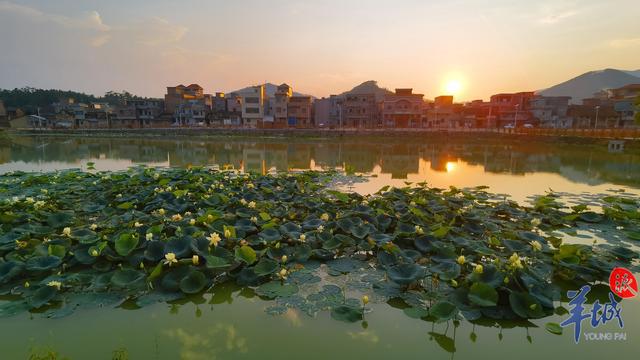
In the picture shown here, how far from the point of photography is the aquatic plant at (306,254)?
3.78m

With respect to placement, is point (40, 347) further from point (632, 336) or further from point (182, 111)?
point (182, 111)

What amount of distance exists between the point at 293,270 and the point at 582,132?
1411 inches

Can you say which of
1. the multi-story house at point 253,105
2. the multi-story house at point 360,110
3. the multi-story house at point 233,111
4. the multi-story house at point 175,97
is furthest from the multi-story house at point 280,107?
the multi-story house at point 175,97

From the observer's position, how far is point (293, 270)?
461 cm

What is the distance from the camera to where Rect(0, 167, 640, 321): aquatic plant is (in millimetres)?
3783

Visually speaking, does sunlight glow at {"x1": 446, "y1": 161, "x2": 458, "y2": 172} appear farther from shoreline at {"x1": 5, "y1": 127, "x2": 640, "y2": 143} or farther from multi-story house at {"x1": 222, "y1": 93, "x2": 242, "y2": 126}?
multi-story house at {"x1": 222, "y1": 93, "x2": 242, "y2": 126}

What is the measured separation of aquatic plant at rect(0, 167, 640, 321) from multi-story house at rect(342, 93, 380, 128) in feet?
158

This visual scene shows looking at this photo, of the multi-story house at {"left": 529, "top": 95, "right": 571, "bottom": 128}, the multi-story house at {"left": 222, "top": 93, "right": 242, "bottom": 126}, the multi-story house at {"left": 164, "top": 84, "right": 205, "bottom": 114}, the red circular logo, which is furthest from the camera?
the multi-story house at {"left": 164, "top": 84, "right": 205, "bottom": 114}

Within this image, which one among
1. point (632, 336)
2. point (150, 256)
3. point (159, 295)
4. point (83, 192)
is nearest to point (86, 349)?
point (159, 295)

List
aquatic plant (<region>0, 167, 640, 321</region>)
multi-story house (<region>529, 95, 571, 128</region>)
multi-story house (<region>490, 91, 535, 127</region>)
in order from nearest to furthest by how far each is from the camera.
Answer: aquatic plant (<region>0, 167, 640, 321</region>)
multi-story house (<region>529, 95, 571, 128</region>)
multi-story house (<region>490, 91, 535, 127</region>)

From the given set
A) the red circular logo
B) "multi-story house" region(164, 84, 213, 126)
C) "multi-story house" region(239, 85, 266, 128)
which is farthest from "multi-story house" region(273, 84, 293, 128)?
the red circular logo

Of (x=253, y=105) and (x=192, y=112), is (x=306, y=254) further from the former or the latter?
(x=192, y=112)

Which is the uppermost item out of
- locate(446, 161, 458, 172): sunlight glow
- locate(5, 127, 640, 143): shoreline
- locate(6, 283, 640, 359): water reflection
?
locate(5, 127, 640, 143): shoreline

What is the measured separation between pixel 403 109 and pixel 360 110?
22.3 ft
